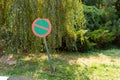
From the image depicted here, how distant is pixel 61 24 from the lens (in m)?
5.31

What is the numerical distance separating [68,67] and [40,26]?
1295 millimetres

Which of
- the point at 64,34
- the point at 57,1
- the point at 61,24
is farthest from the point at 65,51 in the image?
the point at 57,1

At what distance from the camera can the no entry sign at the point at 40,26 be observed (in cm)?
439

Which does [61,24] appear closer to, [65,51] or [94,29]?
[65,51]

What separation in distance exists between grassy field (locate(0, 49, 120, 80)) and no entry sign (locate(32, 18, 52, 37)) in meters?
0.89

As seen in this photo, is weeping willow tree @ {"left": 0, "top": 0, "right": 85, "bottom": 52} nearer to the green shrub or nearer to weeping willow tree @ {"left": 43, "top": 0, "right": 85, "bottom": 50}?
weeping willow tree @ {"left": 43, "top": 0, "right": 85, "bottom": 50}

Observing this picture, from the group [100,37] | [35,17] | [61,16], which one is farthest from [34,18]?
[100,37]

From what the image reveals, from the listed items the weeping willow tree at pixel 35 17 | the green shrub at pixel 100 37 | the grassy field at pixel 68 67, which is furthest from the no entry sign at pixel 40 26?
the green shrub at pixel 100 37

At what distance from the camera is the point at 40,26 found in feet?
14.5

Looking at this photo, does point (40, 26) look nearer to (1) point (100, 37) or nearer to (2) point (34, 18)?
(2) point (34, 18)

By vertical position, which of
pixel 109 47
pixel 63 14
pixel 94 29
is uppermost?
pixel 63 14

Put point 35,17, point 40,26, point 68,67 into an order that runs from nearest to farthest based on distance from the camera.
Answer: point 40,26 → point 35,17 → point 68,67

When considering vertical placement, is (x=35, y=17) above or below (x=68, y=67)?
above

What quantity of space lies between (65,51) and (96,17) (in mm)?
2092
